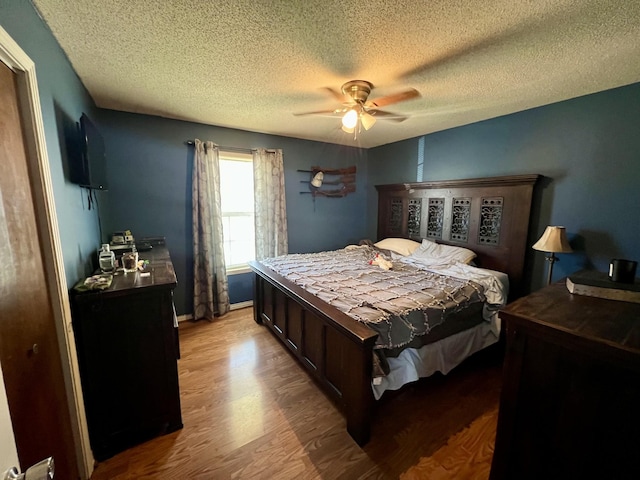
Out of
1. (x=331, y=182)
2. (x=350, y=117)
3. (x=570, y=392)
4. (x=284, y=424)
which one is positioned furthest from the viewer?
(x=331, y=182)

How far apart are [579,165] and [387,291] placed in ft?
6.77

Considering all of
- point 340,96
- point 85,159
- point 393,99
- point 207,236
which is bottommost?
point 207,236

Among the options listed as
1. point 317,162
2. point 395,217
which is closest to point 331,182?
point 317,162

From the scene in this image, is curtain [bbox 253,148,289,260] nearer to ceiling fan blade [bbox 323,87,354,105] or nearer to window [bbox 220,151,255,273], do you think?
window [bbox 220,151,255,273]

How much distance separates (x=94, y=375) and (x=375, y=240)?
150 inches

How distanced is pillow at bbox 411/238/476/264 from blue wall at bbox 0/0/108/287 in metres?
3.19

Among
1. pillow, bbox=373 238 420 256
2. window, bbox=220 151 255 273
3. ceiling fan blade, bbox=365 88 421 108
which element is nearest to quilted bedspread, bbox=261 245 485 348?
pillow, bbox=373 238 420 256

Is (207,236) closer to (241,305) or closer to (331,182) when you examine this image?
(241,305)

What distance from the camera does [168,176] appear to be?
119 inches

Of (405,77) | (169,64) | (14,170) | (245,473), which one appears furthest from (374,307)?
(169,64)

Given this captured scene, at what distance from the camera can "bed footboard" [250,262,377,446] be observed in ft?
5.16

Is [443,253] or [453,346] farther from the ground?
[443,253]

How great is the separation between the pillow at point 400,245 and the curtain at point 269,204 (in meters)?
1.46

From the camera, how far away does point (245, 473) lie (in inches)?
56.7
